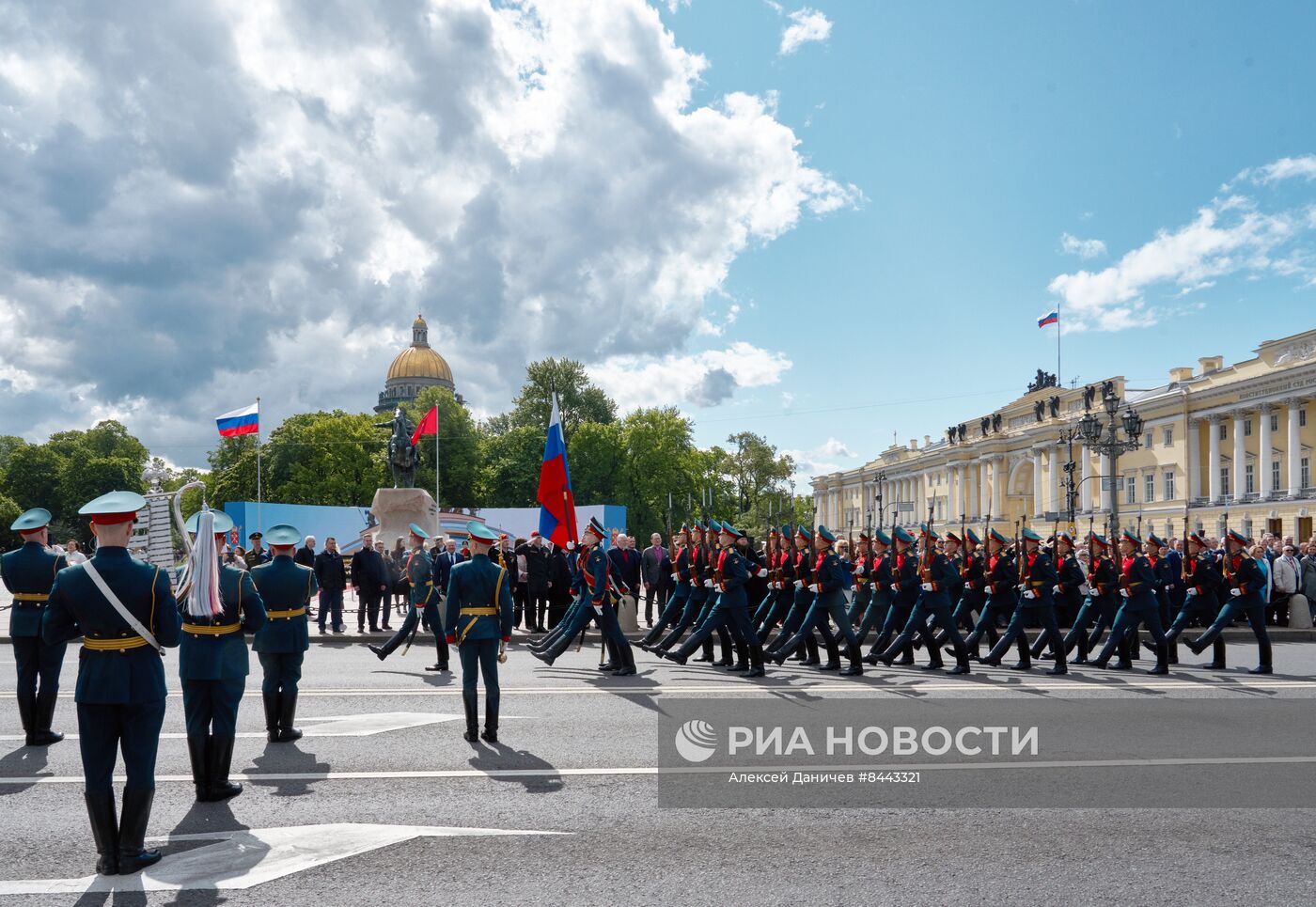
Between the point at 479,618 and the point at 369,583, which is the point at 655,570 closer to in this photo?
the point at 369,583

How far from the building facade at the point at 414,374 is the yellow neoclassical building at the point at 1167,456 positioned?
205 feet

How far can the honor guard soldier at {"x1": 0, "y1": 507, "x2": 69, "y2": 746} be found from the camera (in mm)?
8625

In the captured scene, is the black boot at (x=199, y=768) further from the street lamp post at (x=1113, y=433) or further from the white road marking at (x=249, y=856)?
the street lamp post at (x=1113, y=433)

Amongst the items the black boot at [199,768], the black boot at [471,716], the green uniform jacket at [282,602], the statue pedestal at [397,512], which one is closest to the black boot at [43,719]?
the green uniform jacket at [282,602]

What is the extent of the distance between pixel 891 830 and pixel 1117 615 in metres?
9.04

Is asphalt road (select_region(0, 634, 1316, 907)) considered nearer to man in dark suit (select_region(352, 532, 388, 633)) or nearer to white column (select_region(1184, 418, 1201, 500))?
man in dark suit (select_region(352, 532, 388, 633))

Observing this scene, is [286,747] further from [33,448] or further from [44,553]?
[33,448]

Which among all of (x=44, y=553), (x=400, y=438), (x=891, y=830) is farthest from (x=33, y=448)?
(x=891, y=830)

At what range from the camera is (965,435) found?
11056 centimetres

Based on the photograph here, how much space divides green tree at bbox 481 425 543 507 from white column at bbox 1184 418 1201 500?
4574 centimetres

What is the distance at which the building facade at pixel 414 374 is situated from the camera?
133375 millimetres

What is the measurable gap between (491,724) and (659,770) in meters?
1.74

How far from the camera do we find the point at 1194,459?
241ft

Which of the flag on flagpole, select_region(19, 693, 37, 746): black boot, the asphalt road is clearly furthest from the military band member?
select_region(19, 693, 37, 746): black boot
